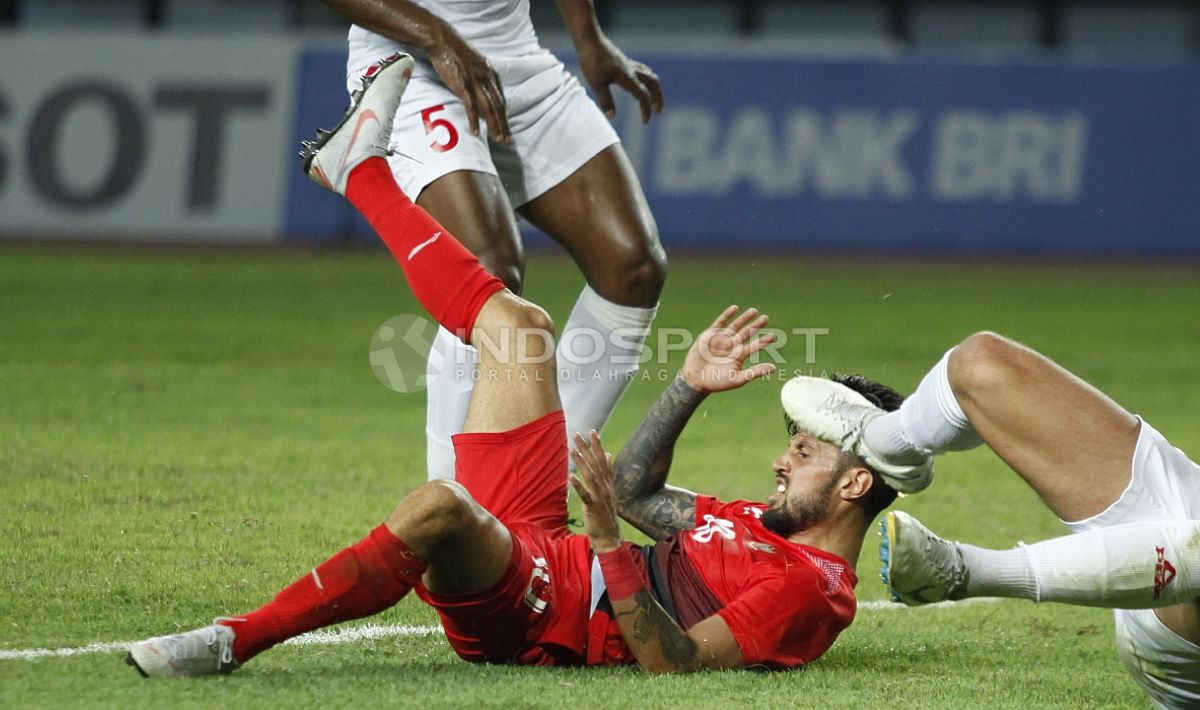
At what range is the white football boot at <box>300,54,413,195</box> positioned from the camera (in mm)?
3822

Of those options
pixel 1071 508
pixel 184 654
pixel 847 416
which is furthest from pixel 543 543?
pixel 1071 508

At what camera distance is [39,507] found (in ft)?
14.8

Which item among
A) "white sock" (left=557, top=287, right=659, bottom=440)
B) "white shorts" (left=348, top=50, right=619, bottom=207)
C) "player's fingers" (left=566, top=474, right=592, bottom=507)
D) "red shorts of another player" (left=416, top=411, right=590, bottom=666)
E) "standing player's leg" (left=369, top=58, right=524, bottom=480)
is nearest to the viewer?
"player's fingers" (left=566, top=474, right=592, bottom=507)

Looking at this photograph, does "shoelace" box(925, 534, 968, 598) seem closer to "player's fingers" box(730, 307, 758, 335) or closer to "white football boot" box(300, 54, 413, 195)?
"player's fingers" box(730, 307, 758, 335)

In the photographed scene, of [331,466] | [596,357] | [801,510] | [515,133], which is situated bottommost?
[331,466]

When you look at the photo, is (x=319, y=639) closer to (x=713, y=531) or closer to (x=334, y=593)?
(x=334, y=593)

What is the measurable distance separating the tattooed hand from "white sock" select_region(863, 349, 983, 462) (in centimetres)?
56

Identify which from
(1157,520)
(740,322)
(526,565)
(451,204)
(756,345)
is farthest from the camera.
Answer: (451,204)

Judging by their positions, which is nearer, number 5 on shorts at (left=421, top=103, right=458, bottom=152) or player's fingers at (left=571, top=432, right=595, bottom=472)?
player's fingers at (left=571, top=432, right=595, bottom=472)

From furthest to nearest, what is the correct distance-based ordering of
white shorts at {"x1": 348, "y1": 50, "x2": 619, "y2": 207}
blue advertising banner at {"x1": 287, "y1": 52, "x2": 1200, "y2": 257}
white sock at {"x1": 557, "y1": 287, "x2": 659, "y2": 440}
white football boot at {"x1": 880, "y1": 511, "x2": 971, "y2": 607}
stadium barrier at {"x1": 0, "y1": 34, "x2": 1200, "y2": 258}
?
blue advertising banner at {"x1": 287, "y1": 52, "x2": 1200, "y2": 257}
stadium barrier at {"x1": 0, "y1": 34, "x2": 1200, "y2": 258}
white sock at {"x1": 557, "y1": 287, "x2": 659, "y2": 440}
white shorts at {"x1": 348, "y1": 50, "x2": 619, "y2": 207}
white football boot at {"x1": 880, "y1": 511, "x2": 971, "y2": 607}

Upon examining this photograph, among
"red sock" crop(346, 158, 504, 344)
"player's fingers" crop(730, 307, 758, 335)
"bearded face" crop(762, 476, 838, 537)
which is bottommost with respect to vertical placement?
"bearded face" crop(762, 476, 838, 537)

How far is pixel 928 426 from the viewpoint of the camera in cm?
316

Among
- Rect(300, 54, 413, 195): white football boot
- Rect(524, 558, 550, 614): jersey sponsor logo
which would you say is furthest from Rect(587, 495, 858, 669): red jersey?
Rect(300, 54, 413, 195): white football boot

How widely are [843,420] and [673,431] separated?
59 cm
